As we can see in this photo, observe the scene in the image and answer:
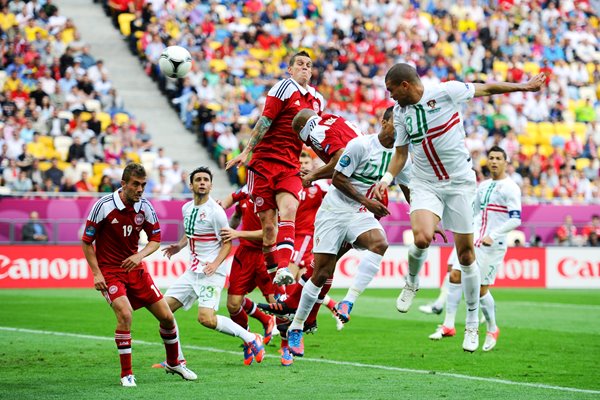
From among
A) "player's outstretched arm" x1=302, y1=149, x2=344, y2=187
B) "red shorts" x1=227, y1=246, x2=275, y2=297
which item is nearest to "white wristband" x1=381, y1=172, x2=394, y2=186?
"player's outstretched arm" x1=302, y1=149, x2=344, y2=187

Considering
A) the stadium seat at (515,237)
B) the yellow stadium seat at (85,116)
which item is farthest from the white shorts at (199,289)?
the stadium seat at (515,237)

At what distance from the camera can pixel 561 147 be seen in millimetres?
32125

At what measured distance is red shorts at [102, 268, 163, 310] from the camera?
1030 cm

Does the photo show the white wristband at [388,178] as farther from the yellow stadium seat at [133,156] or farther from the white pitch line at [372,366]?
the yellow stadium seat at [133,156]

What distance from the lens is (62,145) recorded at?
2473 cm

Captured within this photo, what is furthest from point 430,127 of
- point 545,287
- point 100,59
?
point 100,59

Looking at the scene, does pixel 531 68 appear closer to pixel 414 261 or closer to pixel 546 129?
pixel 546 129

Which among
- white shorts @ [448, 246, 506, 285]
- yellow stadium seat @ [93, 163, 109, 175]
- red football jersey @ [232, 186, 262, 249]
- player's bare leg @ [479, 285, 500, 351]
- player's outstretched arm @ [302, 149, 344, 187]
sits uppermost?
yellow stadium seat @ [93, 163, 109, 175]

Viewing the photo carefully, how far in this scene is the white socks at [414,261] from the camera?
1082 cm

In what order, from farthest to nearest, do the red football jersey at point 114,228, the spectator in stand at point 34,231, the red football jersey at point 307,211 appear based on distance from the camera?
the spectator in stand at point 34,231
the red football jersey at point 307,211
the red football jersey at point 114,228

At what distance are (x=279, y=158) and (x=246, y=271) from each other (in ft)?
4.70

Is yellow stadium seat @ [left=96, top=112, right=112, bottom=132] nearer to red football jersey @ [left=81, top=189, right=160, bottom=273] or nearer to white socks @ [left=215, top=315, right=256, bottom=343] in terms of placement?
white socks @ [left=215, top=315, right=256, bottom=343]

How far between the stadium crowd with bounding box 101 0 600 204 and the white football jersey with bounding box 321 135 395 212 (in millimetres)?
14840

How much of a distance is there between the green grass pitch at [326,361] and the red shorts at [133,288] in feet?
2.53
